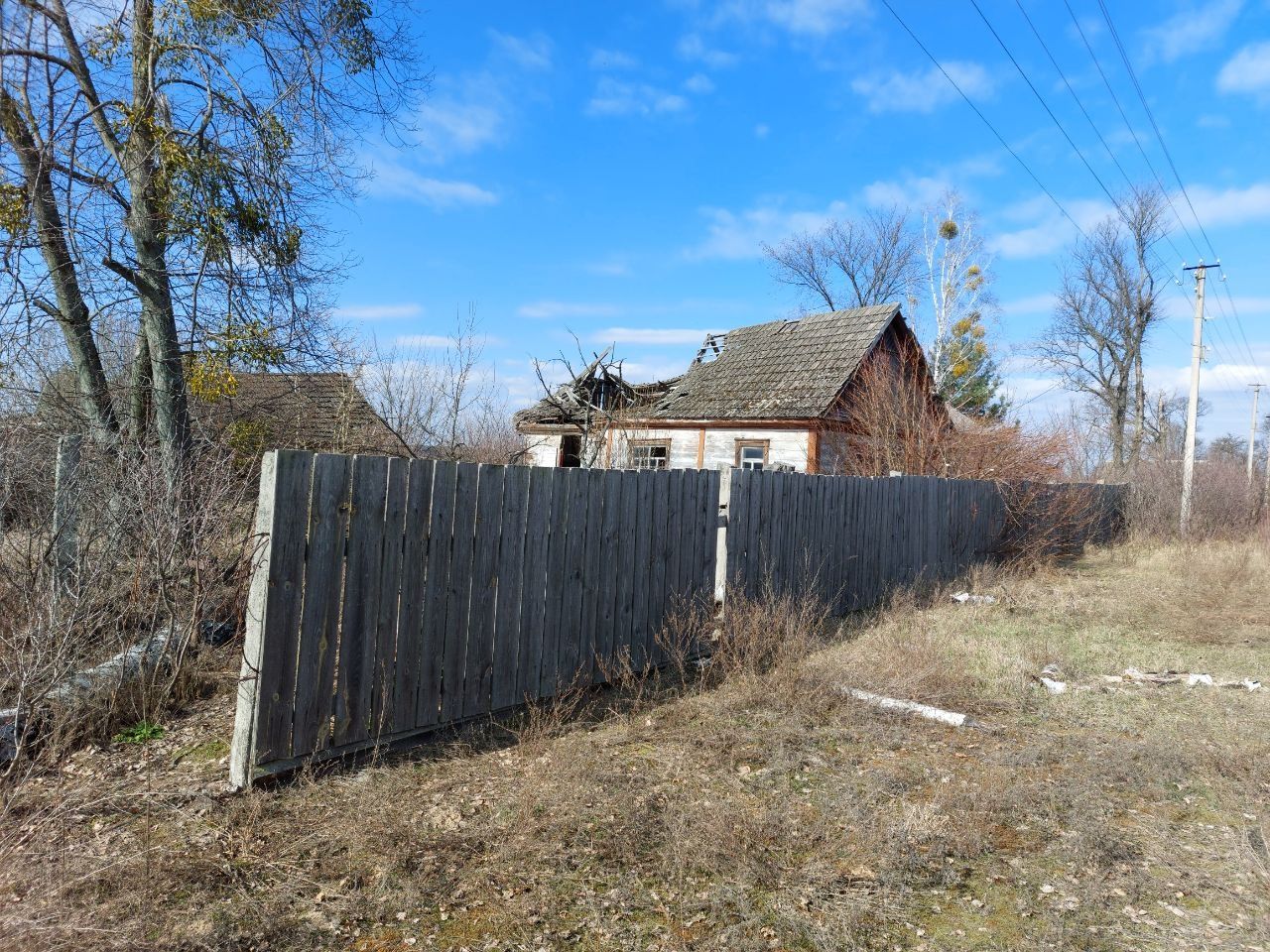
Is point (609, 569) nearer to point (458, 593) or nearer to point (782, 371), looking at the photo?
point (458, 593)

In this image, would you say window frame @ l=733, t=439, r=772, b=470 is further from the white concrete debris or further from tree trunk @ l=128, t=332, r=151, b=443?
tree trunk @ l=128, t=332, r=151, b=443

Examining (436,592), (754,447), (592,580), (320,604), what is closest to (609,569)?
(592,580)

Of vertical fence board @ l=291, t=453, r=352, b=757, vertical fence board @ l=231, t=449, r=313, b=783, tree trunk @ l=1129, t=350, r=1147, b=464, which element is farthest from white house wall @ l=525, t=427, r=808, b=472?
tree trunk @ l=1129, t=350, r=1147, b=464

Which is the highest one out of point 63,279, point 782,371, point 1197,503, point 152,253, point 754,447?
point 782,371

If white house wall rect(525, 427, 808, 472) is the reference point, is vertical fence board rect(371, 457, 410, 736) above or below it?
below

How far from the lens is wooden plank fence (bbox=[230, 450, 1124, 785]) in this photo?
12.0ft

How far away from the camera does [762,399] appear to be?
17875 millimetres

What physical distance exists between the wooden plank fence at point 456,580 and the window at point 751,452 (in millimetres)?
9885

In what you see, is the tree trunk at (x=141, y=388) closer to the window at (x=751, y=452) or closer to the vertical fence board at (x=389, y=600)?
the vertical fence board at (x=389, y=600)

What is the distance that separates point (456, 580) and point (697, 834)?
6.45ft

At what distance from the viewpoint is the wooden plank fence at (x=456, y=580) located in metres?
3.66

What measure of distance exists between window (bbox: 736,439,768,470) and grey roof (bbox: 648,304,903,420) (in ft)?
2.06

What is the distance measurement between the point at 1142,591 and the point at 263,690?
1178 cm

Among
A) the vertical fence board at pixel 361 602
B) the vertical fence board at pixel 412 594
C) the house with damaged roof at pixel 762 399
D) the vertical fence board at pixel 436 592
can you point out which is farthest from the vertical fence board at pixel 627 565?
the house with damaged roof at pixel 762 399
